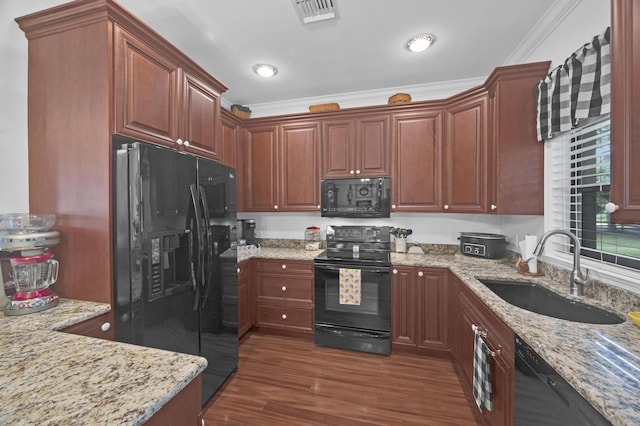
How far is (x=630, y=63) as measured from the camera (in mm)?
842

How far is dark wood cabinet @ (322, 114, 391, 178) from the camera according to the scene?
275 cm

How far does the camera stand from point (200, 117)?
1.96 meters

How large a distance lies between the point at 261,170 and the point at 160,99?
5.10 feet

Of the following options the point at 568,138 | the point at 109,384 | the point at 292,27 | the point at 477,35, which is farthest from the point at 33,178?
the point at 568,138

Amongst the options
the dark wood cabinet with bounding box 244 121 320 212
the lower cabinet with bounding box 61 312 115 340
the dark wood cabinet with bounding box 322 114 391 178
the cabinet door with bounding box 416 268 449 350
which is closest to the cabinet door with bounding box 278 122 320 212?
the dark wood cabinet with bounding box 244 121 320 212

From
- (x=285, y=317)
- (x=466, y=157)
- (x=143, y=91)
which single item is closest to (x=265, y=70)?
(x=143, y=91)

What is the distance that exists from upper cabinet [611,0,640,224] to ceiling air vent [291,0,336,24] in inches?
56.4

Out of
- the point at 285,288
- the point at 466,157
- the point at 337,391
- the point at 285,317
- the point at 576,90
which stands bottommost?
the point at 337,391

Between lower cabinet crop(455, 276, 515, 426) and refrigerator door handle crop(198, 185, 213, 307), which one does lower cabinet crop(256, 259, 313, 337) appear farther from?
lower cabinet crop(455, 276, 515, 426)

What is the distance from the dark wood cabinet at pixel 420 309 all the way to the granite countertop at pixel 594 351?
0.76 metres

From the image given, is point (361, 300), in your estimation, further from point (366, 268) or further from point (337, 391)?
point (337, 391)

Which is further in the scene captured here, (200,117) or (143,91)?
(200,117)

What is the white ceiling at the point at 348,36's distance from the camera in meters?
1.71

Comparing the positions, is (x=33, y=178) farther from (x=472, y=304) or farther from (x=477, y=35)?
(x=477, y=35)
